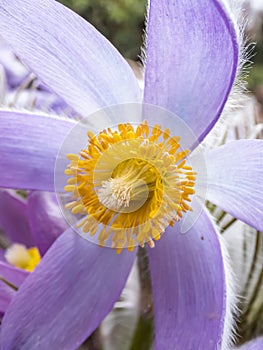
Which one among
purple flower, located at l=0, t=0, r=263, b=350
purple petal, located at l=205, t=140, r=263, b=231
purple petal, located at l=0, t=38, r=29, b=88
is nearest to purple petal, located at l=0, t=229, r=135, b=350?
purple flower, located at l=0, t=0, r=263, b=350

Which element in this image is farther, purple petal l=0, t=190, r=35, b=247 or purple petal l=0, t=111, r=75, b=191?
purple petal l=0, t=190, r=35, b=247

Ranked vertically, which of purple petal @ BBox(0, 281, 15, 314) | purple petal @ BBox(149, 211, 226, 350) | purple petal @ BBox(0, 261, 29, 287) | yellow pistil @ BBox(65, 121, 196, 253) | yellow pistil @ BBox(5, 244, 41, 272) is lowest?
yellow pistil @ BBox(5, 244, 41, 272)

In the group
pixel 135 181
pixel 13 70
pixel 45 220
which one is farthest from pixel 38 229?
pixel 13 70

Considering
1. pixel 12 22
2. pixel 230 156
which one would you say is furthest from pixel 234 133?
pixel 12 22

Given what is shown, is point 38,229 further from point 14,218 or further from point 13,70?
point 13,70

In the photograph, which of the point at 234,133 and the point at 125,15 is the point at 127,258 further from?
the point at 125,15

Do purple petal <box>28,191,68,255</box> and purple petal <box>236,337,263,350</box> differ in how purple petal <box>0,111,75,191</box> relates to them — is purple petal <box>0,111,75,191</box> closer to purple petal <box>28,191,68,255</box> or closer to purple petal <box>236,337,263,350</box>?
purple petal <box>28,191,68,255</box>
